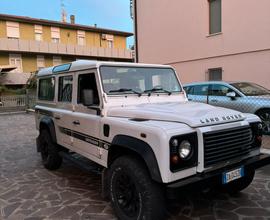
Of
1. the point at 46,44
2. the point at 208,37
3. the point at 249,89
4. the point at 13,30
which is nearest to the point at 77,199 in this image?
the point at 249,89

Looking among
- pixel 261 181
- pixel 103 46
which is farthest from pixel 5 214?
pixel 103 46

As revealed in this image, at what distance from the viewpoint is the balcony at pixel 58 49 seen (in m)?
29.8

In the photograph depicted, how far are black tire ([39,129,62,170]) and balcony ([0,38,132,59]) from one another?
85.6 ft

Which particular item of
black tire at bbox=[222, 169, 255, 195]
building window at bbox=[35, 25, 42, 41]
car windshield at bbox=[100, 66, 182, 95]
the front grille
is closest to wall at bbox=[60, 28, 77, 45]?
building window at bbox=[35, 25, 42, 41]

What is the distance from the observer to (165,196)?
Answer: 128 inches

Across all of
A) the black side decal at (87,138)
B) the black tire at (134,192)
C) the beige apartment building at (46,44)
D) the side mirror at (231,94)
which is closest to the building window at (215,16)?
the side mirror at (231,94)

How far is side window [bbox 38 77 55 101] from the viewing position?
236 inches

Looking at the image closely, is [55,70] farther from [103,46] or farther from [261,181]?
[103,46]

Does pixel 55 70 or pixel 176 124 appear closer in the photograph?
pixel 176 124

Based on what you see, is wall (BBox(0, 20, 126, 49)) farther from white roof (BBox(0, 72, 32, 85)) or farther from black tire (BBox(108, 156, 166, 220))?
black tire (BBox(108, 156, 166, 220))

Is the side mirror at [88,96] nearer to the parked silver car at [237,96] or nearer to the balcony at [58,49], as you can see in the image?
the parked silver car at [237,96]

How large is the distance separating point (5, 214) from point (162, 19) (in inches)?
520

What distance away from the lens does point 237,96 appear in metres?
8.53

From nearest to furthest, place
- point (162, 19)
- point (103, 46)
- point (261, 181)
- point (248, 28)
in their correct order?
point (261, 181), point (248, 28), point (162, 19), point (103, 46)
